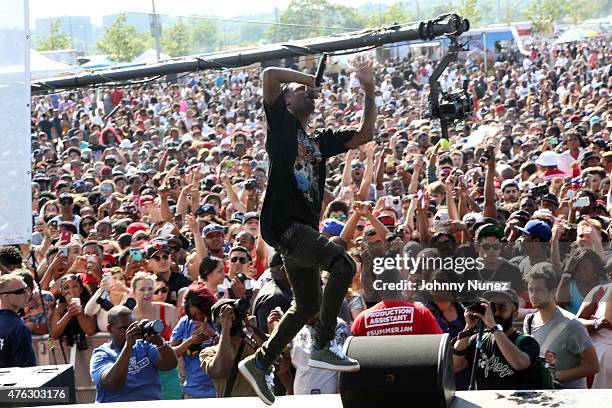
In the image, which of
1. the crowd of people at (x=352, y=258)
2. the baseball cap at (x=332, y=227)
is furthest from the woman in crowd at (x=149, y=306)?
the baseball cap at (x=332, y=227)

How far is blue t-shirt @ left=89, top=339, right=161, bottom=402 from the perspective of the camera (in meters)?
7.79

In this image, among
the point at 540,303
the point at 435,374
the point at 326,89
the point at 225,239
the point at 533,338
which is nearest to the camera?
the point at 435,374

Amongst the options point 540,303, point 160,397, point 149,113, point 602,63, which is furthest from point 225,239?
point 602,63

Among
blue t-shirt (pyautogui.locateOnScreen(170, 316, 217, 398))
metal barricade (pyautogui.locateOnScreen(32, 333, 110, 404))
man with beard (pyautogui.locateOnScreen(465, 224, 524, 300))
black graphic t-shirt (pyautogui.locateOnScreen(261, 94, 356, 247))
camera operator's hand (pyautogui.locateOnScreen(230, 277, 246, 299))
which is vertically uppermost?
black graphic t-shirt (pyautogui.locateOnScreen(261, 94, 356, 247))

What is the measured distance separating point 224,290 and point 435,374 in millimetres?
3350

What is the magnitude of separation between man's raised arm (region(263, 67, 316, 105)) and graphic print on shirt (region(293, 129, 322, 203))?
1.03 ft

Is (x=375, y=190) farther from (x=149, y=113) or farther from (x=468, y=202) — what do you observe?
(x=149, y=113)

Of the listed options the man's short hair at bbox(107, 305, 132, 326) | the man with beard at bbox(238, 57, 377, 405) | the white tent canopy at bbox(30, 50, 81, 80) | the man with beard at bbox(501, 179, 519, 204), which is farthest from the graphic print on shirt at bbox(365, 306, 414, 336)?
the white tent canopy at bbox(30, 50, 81, 80)

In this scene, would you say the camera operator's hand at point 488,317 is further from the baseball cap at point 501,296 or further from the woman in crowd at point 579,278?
the woman in crowd at point 579,278

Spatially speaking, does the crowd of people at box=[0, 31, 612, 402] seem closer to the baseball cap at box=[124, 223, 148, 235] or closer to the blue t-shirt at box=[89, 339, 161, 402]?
the blue t-shirt at box=[89, 339, 161, 402]

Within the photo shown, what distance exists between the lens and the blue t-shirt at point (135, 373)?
7789 mm

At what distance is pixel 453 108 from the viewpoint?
10477 millimetres

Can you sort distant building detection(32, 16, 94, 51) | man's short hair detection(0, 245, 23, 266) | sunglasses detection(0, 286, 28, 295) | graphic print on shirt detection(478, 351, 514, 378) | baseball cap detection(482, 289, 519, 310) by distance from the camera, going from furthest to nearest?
distant building detection(32, 16, 94, 51) → man's short hair detection(0, 245, 23, 266) → sunglasses detection(0, 286, 28, 295) → baseball cap detection(482, 289, 519, 310) → graphic print on shirt detection(478, 351, 514, 378)

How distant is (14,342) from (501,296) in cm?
369
